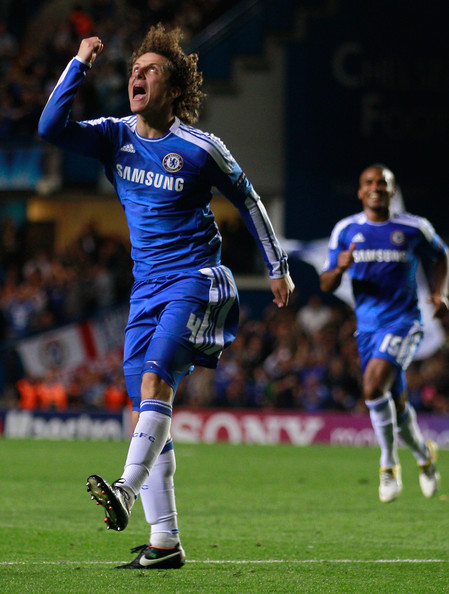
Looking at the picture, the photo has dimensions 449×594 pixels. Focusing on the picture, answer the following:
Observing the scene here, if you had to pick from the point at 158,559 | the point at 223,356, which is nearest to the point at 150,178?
the point at 158,559

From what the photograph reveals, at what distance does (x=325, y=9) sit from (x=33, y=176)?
699 cm

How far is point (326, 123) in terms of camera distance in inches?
918

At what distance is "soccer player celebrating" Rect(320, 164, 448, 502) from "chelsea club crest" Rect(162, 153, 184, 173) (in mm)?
3447

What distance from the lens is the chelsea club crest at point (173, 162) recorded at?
213 inches

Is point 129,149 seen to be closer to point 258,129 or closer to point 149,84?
point 149,84

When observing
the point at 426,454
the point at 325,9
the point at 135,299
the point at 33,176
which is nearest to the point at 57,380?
the point at 33,176

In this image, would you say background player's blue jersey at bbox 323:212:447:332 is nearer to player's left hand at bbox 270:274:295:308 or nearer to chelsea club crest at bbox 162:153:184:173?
player's left hand at bbox 270:274:295:308

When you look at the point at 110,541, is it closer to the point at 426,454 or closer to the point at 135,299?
the point at 135,299

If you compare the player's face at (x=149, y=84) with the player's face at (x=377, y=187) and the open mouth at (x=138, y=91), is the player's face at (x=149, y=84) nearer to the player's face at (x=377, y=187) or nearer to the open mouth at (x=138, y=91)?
the open mouth at (x=138, y=91)

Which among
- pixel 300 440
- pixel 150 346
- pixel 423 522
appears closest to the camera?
pixel 150 346

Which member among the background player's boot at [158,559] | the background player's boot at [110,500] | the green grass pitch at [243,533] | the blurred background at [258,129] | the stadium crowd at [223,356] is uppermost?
the blurred background at [258,129]

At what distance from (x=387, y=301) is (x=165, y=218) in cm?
404

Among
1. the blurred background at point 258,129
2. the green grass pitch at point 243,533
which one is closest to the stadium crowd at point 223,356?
the blurred background at point 258,129

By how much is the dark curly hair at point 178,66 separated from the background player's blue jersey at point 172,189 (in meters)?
0.17
